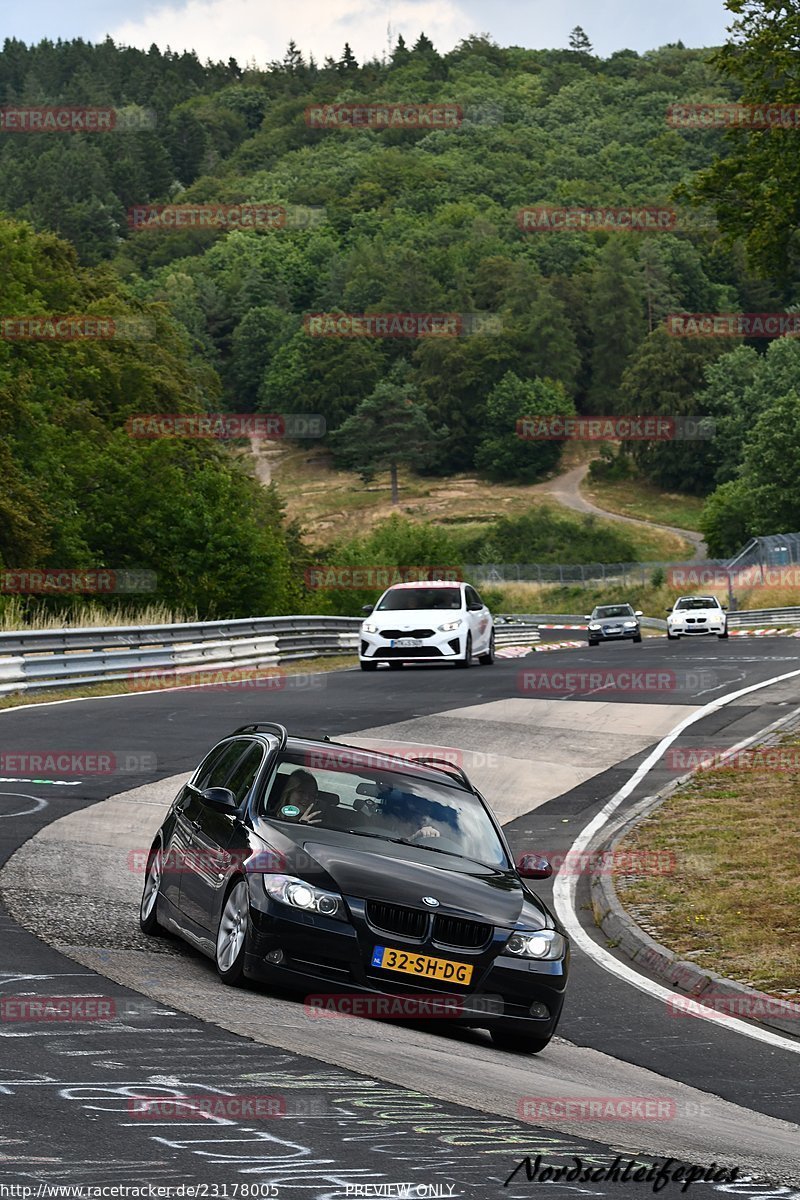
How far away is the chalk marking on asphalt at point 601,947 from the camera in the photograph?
9.70 meters

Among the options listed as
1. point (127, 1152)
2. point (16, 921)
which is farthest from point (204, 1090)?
point (16, 921)

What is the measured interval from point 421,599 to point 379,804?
23153 millimetres

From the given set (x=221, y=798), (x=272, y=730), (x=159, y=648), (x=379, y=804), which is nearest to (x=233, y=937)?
(x=221, y=798)

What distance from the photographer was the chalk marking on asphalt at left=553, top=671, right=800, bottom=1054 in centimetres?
970

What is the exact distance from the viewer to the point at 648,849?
15328 mm

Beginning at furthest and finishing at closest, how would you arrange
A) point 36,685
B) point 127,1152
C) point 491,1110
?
1. point 36,685
2. point 491,1110
3. point 127,1152

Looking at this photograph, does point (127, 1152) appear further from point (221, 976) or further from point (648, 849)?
point (648, 849)

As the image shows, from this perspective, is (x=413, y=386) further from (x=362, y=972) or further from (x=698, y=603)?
(x=362, y=972)

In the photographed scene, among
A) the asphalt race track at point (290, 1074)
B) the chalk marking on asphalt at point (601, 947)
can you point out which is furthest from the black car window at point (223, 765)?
the chalk marking on asphalt at point (601, 947)

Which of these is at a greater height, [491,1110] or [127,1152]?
[127,1152]

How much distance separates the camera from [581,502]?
501ft

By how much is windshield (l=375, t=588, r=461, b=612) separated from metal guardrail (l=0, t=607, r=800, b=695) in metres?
3.10

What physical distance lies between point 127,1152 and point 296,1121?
774 millimetres

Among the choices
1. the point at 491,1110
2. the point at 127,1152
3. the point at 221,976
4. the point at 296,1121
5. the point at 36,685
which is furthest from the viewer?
the point at 36,685
